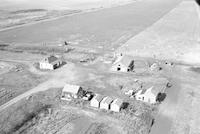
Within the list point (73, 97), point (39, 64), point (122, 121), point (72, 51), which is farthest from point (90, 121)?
point (72, 51)

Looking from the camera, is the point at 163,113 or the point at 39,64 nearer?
the point at 163,113

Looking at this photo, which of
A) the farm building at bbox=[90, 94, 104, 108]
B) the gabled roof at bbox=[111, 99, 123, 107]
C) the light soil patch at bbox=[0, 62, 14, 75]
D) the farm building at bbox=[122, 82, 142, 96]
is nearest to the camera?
the gabled roof at bbox=[111, 99, 123, 107]

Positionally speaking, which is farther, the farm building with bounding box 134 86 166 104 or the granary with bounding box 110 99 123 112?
Answer: the farm building with bounding box 134 86 166 104

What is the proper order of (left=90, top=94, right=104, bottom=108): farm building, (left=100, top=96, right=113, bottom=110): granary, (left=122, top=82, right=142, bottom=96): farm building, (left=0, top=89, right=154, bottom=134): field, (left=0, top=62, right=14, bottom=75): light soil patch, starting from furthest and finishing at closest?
(left=0, top=62, right=14, bottom=75): light soil patch, (left=122, top=82, right=142, bottom=96): farm building, (left=90, top=94, right=104, bottom=108): farm building, (left=100, top=96, right=113, bottom=110): granary, (left=0, top=89, right=154, bottom=134): field

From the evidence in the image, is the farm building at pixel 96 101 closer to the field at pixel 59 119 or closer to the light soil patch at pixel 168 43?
the field at pixel 59 119

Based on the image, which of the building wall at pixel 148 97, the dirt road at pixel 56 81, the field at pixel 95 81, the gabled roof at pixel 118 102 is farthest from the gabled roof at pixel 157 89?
the dirt road at pixel 56 81

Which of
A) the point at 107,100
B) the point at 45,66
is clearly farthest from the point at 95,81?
the point at 45,66

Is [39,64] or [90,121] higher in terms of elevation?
[39,64]

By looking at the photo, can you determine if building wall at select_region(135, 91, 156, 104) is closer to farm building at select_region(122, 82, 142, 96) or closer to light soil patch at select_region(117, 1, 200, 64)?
farm building at select_region(122, 82, 142, 96)

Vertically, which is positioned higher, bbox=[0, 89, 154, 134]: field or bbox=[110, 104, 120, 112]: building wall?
bbox=[110, 104, 120, 112]: building wall

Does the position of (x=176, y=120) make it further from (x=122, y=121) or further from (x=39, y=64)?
(x=39, y=64)

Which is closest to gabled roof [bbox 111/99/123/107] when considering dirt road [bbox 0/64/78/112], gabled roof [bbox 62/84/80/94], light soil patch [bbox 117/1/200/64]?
gabled roof [bbox 62/84/80/94]
